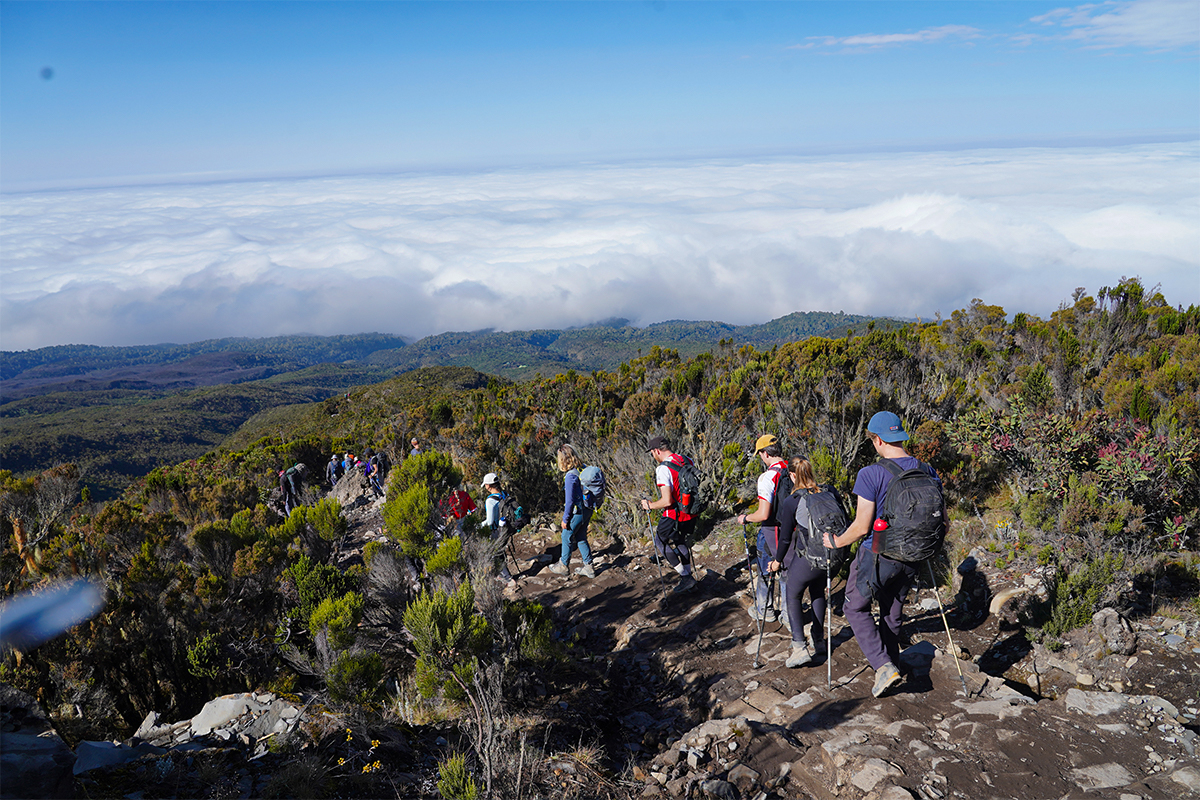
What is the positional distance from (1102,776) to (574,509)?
496cm

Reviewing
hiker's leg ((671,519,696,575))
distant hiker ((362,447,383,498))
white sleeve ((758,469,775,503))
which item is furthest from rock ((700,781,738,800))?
distant hiker ((362,447,383,498))

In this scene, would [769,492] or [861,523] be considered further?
[769,492]


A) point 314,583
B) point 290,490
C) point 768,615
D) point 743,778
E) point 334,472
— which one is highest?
point 314,583

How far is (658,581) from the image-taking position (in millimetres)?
6832

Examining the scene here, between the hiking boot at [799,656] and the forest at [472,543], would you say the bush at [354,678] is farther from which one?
the hiking boot at [799,656]

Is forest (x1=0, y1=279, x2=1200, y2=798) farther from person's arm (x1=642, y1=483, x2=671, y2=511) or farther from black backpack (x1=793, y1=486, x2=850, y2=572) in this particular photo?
black backpack (x1=793, y1=486, x2=850, y2=572)

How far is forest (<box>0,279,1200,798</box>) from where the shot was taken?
425 cm

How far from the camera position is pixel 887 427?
3.81m

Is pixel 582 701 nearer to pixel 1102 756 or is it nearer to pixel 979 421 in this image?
pixel 1102 756

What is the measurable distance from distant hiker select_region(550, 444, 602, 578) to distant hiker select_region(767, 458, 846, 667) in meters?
2.73

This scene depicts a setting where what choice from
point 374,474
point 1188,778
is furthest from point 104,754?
point 374,474

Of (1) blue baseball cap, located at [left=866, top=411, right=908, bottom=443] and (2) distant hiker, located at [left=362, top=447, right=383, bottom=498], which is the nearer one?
(1) blue baseball cap, located at [left=866, top=411, right=908, bottom=443]

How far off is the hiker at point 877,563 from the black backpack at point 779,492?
1.96 feet

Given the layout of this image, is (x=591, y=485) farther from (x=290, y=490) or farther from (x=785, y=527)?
(x=290, y=490)
